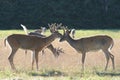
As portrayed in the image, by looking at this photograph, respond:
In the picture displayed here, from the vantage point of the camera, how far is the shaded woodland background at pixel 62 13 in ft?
127

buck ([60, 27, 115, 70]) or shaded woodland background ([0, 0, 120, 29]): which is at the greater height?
shaded woodland background ([0, 0, 120, 29])

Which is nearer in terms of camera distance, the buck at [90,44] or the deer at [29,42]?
the deer at [29,42]

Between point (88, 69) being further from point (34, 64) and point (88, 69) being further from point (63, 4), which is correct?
point (63, 4)

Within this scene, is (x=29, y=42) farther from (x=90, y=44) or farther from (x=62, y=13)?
(x=62, y=13)

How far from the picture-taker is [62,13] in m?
41.3

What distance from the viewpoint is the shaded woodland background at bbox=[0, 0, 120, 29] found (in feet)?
127

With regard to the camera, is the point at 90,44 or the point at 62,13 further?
the point at 62,13

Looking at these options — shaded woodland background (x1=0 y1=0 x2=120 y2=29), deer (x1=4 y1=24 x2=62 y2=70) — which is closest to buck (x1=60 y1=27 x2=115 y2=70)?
deer (x1=4 y1=24 x2=62 y2=70)

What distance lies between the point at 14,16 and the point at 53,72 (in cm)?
2637

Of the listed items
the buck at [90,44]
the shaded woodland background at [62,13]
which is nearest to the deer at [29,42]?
the buck at [90,44]

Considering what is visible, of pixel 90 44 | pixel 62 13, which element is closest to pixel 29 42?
pixel 90 44

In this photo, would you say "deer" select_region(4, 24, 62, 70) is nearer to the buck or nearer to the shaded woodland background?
the buck

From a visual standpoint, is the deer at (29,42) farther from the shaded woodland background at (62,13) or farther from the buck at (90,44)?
the shaded woodland background at (62,13)

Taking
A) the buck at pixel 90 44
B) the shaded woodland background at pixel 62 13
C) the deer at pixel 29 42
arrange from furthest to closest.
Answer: the shaded woodland background at pixel 62 13 < the buck at pixel 90 44 < the deer at pixel 29 42
